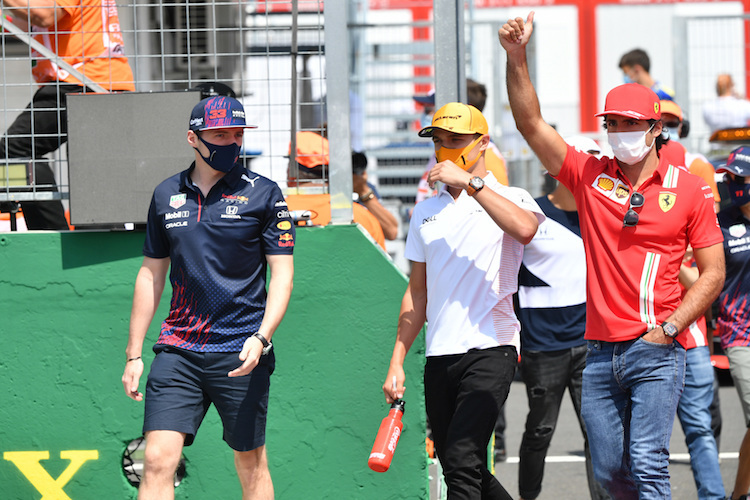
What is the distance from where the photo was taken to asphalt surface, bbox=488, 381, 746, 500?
709 cm

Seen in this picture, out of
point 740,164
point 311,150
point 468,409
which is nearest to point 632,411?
point 468,409

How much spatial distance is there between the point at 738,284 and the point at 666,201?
5.60 feet

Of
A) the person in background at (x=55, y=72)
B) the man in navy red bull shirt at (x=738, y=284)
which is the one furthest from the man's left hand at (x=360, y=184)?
the man in navy red bull shirt at (x=738, y=284)

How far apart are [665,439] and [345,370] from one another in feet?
6.13

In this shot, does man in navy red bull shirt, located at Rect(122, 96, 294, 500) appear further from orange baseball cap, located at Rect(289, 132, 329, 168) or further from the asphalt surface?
the asphalt surface

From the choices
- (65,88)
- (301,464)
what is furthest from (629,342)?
(65,88)

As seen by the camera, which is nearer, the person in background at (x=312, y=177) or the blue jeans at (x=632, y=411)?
the blue jeans at (x=632, y=411)

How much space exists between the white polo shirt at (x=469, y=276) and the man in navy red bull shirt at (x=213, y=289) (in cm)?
72

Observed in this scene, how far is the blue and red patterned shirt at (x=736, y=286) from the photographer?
6.25 metres

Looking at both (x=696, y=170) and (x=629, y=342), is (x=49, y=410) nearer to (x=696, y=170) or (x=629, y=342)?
(x=629, y=342)

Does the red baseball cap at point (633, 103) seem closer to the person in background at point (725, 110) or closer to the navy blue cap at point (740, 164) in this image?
the navy blue cap at point (740, 164)

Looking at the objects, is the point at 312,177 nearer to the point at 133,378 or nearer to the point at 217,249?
the point at 217,249

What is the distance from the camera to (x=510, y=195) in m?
5.10

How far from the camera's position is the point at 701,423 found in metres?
6.15
